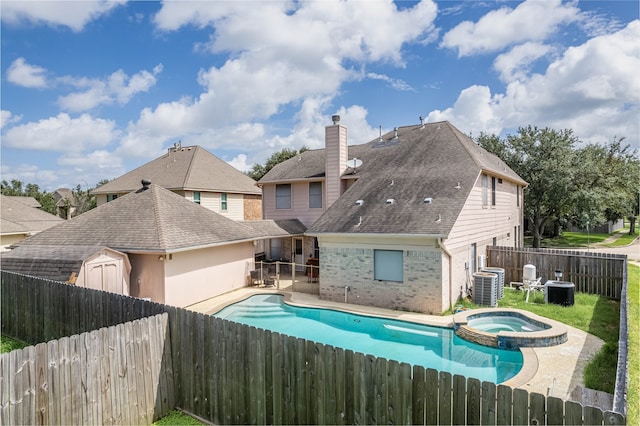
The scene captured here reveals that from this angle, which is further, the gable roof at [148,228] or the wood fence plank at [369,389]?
the gable roof at [148,228]

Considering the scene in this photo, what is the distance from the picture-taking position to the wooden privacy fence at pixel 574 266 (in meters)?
15.4

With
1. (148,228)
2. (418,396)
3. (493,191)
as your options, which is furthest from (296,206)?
(418,396)

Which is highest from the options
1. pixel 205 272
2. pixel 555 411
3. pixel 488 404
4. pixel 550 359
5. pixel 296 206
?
pixel 296 206

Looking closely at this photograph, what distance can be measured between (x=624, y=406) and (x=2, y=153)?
77.2ft

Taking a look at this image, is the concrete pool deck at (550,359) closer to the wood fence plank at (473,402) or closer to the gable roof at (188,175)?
Result: the wood fence plank at (473,402)

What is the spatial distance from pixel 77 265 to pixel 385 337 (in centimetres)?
1009

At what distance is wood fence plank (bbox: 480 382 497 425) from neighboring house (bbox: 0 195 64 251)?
25000 mm

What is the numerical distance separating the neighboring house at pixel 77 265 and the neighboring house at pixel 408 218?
7.40 meters

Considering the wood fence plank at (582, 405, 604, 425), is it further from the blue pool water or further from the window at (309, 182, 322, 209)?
the window at (309, 182, 322, 209)

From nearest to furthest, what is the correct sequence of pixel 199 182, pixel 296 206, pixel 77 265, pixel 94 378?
pixel 94 378 → pixel 77 265 → pixel 296 206 → pixel 199 182

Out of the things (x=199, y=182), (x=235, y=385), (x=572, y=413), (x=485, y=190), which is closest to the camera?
(x=572, y=413)

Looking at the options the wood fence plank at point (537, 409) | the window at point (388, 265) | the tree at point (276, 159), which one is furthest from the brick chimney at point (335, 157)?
the tree at point (276, 159)

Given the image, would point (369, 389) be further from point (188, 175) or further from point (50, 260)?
point (188, 175)

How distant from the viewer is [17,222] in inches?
1074
